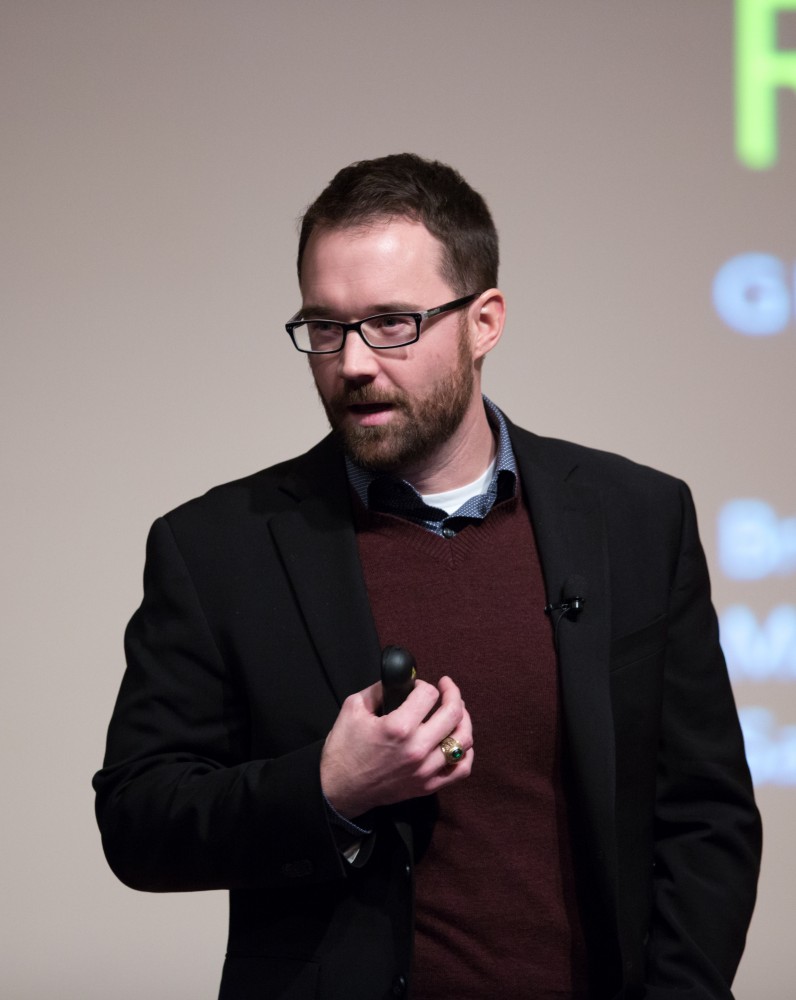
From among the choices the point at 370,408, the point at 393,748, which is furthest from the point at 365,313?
the point at 393,748

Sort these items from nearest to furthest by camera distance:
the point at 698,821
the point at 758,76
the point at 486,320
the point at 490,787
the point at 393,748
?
the point at 393,748, the point at 490,787, the point at 698,821, the point at 486,320, the point at 758,76

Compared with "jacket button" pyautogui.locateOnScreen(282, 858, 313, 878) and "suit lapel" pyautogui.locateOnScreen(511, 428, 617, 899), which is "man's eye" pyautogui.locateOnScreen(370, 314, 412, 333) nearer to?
"suit lapel" pyautogui.locateOnScreen(511, 428, 617, 899)

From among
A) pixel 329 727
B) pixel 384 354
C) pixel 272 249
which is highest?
pixel 272 249

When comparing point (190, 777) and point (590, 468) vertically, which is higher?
point (590, 468)

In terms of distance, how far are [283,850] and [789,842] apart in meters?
2.35

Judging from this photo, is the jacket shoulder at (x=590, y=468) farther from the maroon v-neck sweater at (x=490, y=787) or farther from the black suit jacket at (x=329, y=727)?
the maroon v-neck sweater at (x=490, y=787)

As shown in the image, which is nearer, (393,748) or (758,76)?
(393,748)

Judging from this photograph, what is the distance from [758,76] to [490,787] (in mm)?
2405

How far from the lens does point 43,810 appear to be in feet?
12.2

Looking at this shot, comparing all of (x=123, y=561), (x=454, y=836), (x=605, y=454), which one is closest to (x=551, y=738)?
(x=454, y=836)

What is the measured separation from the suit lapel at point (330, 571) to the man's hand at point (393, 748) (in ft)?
0.55

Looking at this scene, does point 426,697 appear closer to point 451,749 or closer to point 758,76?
point 451,749

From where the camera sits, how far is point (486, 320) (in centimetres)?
220

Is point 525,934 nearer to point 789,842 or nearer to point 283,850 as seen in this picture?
point 283,850
